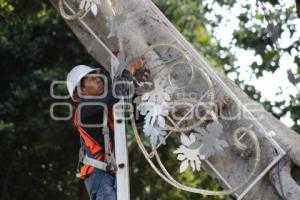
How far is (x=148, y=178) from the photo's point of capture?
372 inches

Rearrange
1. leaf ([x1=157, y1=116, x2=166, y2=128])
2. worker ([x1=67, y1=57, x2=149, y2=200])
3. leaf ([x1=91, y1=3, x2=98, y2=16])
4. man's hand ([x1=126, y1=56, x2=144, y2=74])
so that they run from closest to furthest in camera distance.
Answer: leaf ([x1=157, y1=116, x2=166, y2=128]) → man's hand ([x1=126, y1=56, x2=144, y2=74]) → worker ([x1=67, y1=57, x2=149, y2=200]) → leaf ([x1=91, y1=3, x2=98, y2=16])

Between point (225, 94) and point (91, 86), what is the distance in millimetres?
779

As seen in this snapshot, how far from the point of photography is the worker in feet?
10.2

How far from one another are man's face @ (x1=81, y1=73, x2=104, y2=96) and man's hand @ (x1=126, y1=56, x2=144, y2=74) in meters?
0.32

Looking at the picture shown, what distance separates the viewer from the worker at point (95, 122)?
3111mm

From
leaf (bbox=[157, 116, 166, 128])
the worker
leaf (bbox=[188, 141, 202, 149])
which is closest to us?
leaf (bbox=[188, 141, 202, 149])

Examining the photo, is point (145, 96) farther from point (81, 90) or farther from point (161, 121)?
point (81, 90)

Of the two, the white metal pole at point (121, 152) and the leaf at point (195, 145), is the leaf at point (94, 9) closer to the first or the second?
the white metal pole at point (121, 152)

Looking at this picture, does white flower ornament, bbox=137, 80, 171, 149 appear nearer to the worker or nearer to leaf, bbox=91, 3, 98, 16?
→ the worker

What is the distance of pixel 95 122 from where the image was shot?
323 centimetres

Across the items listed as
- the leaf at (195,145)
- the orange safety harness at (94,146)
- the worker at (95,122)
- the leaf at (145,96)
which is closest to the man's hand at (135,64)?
the worker at (95,122)

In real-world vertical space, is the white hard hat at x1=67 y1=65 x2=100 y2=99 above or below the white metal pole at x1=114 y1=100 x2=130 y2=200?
above

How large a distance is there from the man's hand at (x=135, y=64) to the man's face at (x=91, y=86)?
0.32 meters

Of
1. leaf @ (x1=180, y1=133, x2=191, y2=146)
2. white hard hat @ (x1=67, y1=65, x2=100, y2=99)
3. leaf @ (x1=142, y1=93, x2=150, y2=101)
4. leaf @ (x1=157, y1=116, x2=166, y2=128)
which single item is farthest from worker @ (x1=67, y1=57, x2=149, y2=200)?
leaf @ (x1=180, y1=133, x2=191, y2=146)
